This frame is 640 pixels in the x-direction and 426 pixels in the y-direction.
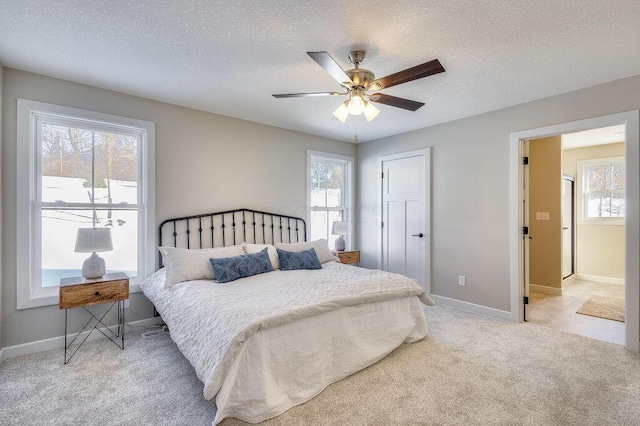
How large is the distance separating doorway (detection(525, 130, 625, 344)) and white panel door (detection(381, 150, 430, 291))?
159 centimetres

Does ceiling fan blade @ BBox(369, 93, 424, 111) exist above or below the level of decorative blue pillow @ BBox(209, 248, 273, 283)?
above

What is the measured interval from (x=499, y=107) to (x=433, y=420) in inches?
135

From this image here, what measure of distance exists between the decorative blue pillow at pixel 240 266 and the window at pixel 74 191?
955 mm

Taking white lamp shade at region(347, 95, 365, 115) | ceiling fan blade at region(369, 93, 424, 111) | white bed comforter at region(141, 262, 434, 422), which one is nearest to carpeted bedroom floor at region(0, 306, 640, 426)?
white bed comforter at region(141, 262, 434, 422)

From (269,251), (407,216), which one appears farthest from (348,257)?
(269,251)

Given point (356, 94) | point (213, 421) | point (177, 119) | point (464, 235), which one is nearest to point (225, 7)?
point (356, 94)

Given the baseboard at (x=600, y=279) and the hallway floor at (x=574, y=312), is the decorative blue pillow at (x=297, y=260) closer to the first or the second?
the hallway floor at (x=574, y=312)

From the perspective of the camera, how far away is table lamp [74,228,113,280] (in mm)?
2660

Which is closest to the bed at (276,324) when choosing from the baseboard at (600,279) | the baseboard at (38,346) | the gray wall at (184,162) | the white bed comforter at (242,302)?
the white bed comforter at (242,302)

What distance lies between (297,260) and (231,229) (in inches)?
41.0

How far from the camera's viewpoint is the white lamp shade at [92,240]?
266 cm

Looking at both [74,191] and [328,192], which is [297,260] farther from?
[74,191]

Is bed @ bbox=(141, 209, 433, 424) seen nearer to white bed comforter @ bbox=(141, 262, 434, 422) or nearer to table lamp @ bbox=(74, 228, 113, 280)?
white bed comforter @ bbox=(141, 262, 434, 422)

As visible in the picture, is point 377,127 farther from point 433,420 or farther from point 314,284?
point 433,420
